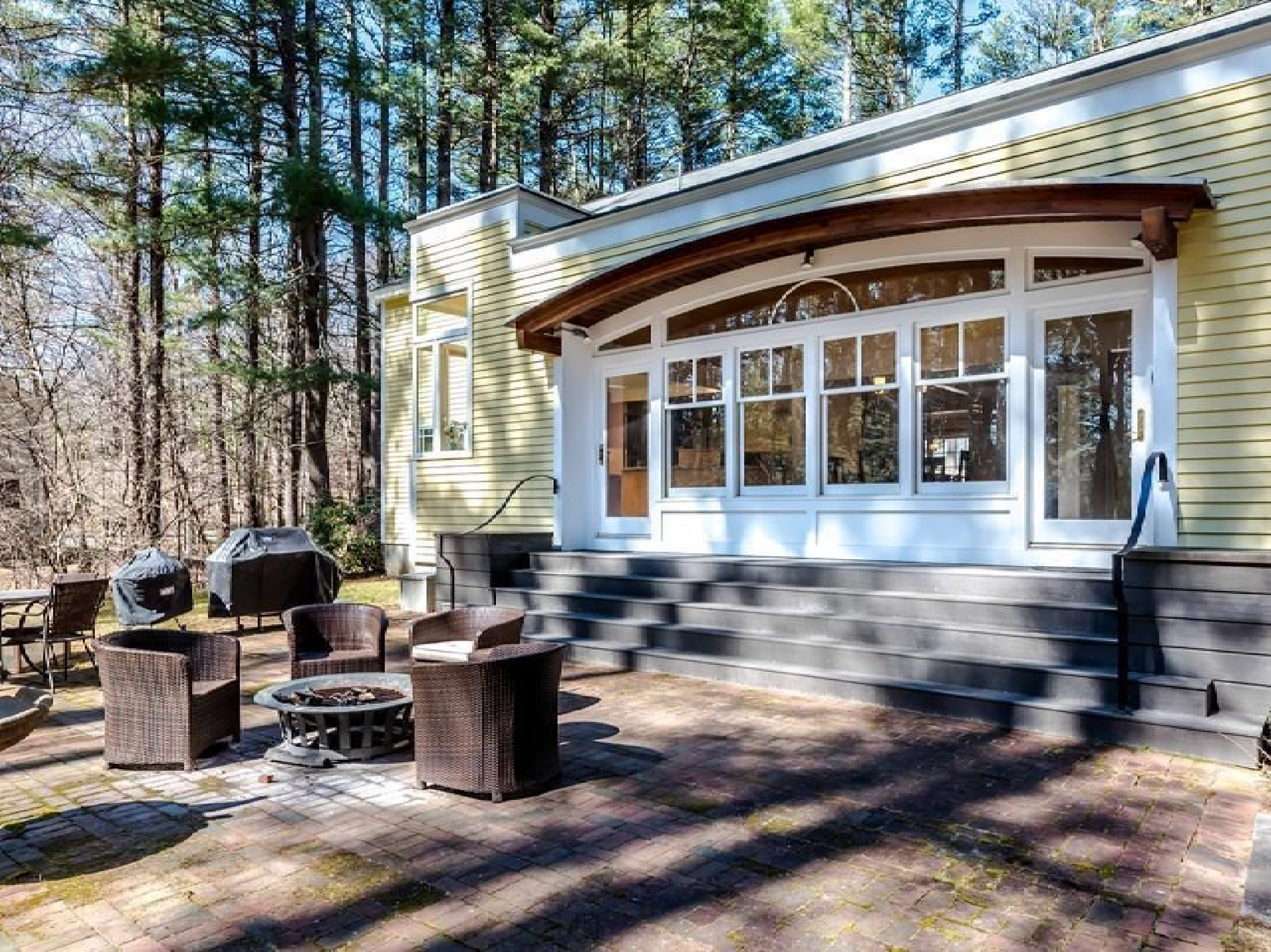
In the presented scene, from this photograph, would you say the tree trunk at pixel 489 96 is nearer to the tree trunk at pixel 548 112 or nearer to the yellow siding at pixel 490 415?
the tree trunk at pixel 548 112

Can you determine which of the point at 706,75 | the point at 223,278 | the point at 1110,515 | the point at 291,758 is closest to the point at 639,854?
the point at 291,758

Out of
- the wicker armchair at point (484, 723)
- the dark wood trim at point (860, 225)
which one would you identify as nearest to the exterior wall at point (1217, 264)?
the dark wood trim at point (860, 225)

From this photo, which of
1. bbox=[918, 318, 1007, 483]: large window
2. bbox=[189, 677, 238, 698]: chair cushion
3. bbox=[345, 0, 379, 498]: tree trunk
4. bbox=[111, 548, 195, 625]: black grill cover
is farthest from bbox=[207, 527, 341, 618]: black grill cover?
bbox=[345, 0, 379, 498]: tree trunk

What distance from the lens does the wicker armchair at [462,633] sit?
5184 millimetres

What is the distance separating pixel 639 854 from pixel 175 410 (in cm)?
1455

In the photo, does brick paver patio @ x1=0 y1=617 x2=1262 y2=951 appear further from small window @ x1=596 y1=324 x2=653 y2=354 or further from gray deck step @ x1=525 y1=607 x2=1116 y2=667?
small window @ x1=596 y1=324 x2=653 y2=354

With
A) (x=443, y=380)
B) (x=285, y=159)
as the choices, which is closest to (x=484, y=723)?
(x=443, y=380)

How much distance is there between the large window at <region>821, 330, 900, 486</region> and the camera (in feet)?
23.2

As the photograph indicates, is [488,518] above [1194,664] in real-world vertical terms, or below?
above

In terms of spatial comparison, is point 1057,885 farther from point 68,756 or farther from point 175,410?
point 175,410

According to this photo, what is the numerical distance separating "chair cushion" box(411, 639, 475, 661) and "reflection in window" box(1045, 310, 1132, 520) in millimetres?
4515

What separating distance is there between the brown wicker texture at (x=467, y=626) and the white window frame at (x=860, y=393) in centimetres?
332

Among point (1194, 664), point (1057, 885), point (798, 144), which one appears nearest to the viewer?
A: point (1057, 885)

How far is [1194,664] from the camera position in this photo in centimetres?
461
